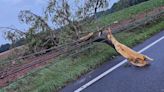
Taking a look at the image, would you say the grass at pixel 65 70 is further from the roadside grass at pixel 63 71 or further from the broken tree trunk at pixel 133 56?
the broken tree trunk at pixel 133 56

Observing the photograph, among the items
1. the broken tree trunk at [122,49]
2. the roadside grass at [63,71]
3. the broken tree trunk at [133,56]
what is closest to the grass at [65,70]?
the roadside grass at [63,71]

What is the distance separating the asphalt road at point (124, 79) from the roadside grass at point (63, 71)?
0.96ft

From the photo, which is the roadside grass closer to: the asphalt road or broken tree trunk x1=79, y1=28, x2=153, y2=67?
the asphalt road

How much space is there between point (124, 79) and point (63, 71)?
2.17 meters

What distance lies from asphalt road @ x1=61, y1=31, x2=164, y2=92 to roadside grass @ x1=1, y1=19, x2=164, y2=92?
0.29 meters

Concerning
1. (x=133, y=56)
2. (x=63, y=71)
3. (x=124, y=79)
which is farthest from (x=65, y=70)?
(x=124, y=79)

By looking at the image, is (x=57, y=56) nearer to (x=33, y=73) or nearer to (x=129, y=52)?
(x=33, y=73)

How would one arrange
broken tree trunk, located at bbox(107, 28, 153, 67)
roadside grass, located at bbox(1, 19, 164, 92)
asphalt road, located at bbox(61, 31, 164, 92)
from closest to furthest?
asphalt road, located at bbox(61, 31, 164, 92), roadside grass, located at bbox(1, 19, 164, 92), broken tree trunk, located at bbox(107, 28, 153, 67)

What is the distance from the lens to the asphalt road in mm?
8742

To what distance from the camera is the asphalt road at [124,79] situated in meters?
8.74

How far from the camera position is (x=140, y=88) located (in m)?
8.59

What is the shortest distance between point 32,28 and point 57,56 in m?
1.33

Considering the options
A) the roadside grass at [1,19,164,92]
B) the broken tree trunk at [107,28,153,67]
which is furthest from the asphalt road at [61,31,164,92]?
the roadside grass at [1,19,164,92]

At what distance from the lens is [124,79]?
9.53 metres
